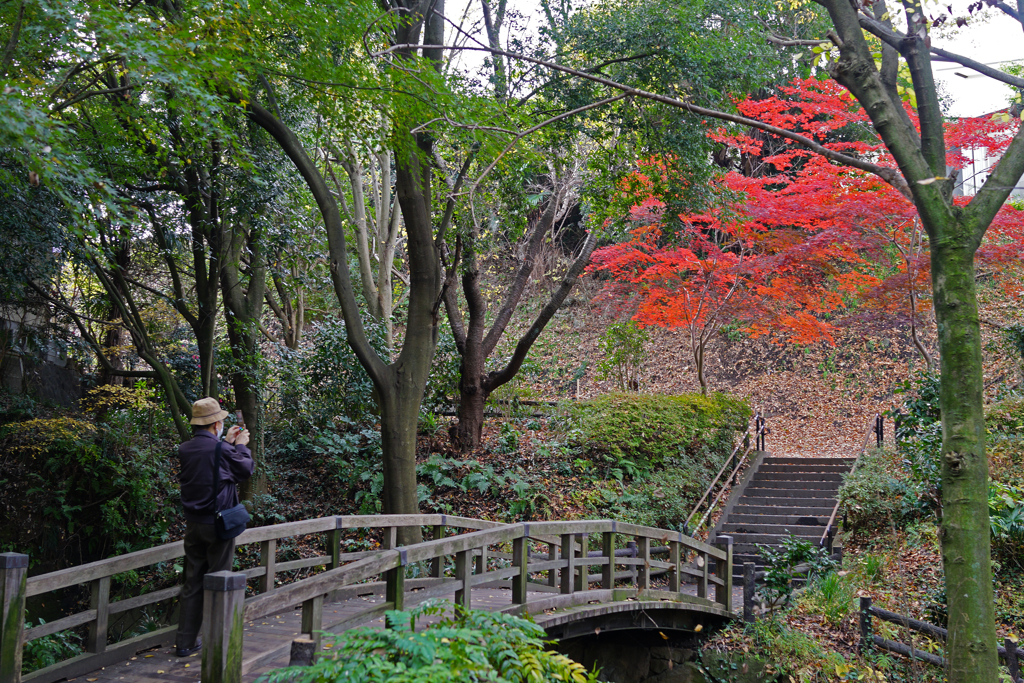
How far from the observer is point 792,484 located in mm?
15383

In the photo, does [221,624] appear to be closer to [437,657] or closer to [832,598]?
[437,657]

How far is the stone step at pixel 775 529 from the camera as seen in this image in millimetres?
13252

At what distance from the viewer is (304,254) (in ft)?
40.4

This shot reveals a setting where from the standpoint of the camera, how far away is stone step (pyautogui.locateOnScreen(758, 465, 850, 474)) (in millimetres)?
15461

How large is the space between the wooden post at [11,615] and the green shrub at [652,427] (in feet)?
36.6

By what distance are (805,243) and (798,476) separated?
534 centimetres

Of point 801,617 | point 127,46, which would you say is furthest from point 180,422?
point 801,617

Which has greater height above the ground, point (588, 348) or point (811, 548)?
point (588, 348)

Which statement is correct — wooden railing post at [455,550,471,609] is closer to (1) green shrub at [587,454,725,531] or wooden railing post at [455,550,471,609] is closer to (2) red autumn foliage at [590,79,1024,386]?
(1) green shrub at [587,454,725,531]

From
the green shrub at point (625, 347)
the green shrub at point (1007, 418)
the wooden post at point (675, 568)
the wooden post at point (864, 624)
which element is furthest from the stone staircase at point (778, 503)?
the green shrub at point (625, 347)

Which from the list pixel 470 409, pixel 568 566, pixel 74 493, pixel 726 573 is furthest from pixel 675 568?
pixel 74 493

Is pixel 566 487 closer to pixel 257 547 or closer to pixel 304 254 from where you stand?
pixel 257 547

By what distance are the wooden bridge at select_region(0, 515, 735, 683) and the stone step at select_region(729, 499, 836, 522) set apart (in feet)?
15.2

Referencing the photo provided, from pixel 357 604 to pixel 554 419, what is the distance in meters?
9.38
